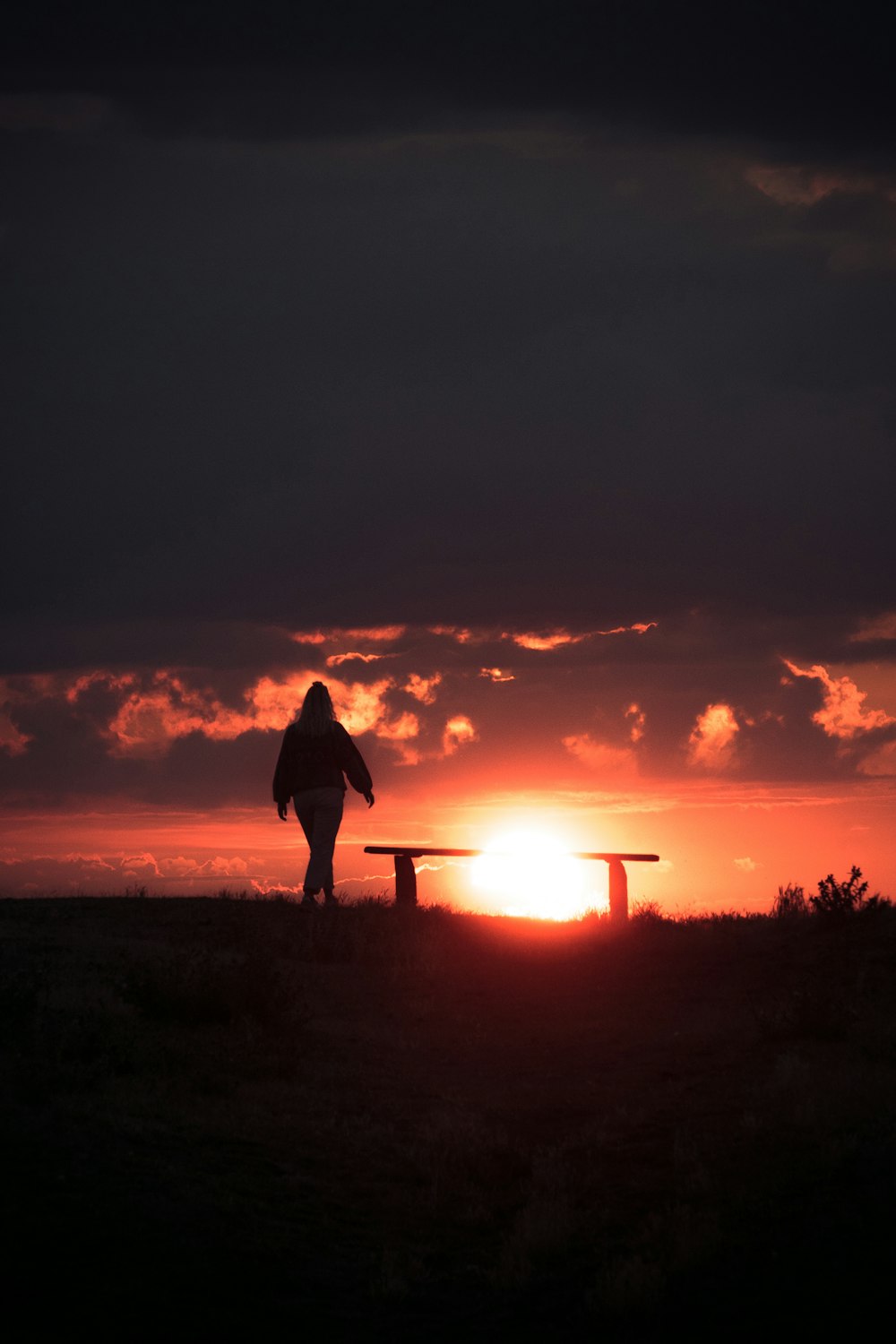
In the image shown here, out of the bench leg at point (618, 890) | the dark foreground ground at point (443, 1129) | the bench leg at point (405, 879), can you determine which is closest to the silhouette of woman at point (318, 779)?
the dark foreground ground at point (443, 1129)

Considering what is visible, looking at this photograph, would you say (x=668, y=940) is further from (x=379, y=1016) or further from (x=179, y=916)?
(x=179, y=916)

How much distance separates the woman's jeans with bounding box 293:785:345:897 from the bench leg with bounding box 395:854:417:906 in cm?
132

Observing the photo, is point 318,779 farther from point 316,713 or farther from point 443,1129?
point 443,1129

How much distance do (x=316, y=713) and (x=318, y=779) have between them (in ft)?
3.17

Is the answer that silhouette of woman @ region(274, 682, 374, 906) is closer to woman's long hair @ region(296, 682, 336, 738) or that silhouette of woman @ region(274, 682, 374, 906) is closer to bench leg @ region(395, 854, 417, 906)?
woman's long hair @ region(296, 682, 336, 738)

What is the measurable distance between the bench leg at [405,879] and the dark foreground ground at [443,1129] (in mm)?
1591

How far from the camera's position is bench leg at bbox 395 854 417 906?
2027cm

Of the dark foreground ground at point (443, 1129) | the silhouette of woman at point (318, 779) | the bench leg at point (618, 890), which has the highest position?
the silhouette of woman at point (318, 779)

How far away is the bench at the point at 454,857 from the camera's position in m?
20.1

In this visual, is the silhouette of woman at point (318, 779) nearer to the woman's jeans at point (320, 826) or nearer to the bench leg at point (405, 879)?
the woman's jeans at point (320, 826)

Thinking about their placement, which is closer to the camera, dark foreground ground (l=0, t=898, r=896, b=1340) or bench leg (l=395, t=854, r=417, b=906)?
dark foreground ground (l=0, t=898, r=896, b=1340)

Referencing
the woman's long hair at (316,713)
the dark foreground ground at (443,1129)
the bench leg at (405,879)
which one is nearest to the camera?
the dark foreground ground at (443,1129)

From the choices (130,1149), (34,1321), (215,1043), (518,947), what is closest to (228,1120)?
(130,1149)

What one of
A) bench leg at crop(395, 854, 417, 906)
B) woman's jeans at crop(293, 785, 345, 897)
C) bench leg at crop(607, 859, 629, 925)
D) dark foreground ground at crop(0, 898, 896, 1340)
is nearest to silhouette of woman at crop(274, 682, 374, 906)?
woman's jeans at crop(293, 785, 345, 897)
